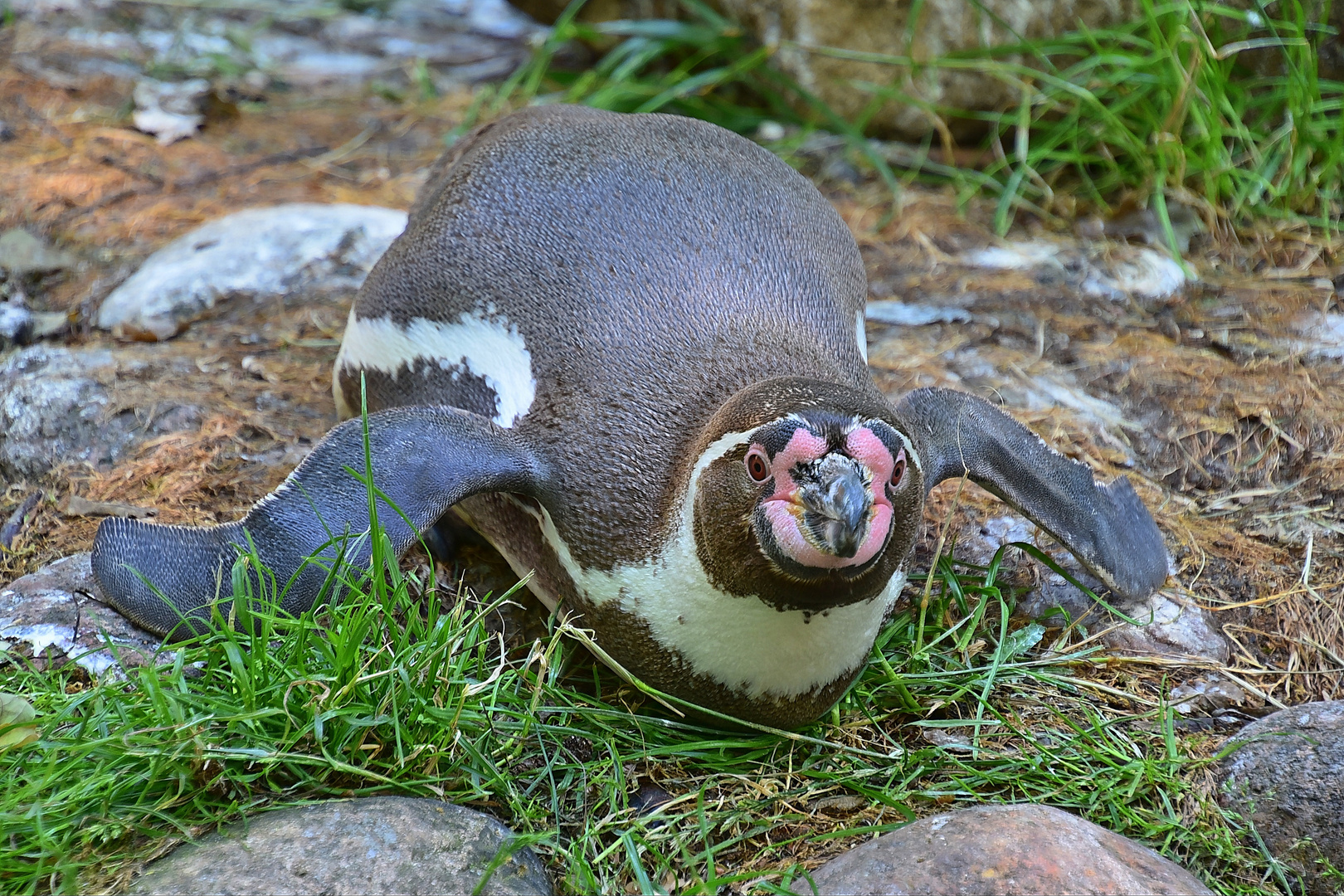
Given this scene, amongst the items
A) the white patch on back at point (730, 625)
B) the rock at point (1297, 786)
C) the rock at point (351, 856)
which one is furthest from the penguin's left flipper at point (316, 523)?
the rock at point (1297, 786)

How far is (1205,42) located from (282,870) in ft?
16.3

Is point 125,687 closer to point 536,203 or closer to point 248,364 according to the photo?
point 536,203

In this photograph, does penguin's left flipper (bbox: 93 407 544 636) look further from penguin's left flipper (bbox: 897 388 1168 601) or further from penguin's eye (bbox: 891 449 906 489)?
penguin's left flipper (bbox: 897 388 1168 601)

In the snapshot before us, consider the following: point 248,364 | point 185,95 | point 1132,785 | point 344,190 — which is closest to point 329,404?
point 248,364

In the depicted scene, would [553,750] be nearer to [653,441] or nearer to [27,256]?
[653,441]

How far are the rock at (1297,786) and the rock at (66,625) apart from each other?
8.50ft

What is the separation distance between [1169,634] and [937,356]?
158cm

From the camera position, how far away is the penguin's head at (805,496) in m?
2.31

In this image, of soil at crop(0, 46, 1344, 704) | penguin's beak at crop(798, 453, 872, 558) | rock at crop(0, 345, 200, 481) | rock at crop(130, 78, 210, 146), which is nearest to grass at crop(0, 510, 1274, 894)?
soil at crop(0, 46, 1344, 704)

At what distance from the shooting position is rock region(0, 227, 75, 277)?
496 centimetres

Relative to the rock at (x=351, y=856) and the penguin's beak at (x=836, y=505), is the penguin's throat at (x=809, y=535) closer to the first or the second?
the penguin's beak at (x=836, y=505)

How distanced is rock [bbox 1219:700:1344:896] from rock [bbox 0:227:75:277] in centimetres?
485

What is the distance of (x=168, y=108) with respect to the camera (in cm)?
654

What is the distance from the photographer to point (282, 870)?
2.16m
